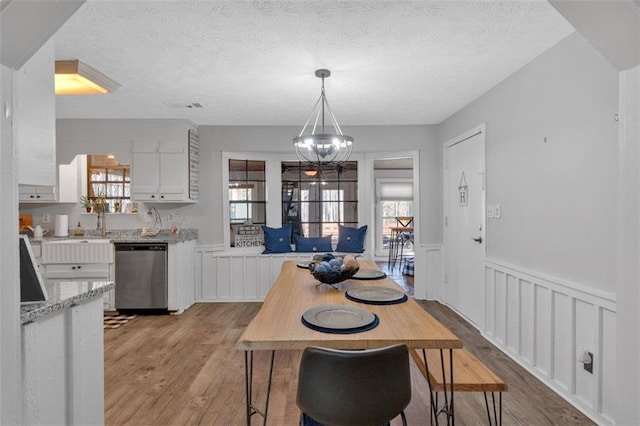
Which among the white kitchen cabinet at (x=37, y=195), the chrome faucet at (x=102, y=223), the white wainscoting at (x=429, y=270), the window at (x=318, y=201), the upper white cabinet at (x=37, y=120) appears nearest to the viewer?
the upper white cabinet at (x=37, y=120)

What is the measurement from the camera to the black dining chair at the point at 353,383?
1.16m

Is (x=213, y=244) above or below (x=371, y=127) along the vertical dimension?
below

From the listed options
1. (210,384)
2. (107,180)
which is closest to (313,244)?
(210,384)

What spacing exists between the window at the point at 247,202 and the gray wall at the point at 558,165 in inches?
114

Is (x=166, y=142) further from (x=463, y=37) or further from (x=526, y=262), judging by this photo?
(x=526, y=262)

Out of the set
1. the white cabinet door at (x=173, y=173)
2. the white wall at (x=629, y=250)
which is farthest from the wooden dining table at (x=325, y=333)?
the white cabinet door at (x=173, y=173)

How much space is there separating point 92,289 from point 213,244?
315cm

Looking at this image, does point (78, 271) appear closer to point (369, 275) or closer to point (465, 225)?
point (369, 275)

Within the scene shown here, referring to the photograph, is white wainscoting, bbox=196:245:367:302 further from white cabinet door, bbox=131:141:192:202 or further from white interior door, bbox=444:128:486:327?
white interior door, bbox=444:128:486:327

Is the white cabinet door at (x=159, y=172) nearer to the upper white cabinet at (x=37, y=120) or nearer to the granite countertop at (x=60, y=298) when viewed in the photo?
the granite countertop at (x=60, y=298)

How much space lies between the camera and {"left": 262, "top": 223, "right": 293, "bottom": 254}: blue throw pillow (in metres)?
4.65

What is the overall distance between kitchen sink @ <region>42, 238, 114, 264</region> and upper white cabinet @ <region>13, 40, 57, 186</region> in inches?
124

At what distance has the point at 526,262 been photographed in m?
2.65

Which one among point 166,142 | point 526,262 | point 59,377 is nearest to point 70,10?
point 59,377
